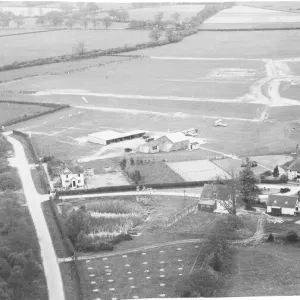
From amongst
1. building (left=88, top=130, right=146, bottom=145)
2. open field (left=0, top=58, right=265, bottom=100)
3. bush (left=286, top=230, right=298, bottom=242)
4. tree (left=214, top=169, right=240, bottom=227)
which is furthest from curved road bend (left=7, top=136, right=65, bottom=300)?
open field (left=0, top=58, right=265, bottom=100)

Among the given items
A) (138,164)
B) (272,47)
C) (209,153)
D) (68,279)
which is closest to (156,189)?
(138,164)

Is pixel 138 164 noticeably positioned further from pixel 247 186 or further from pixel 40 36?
pixel 40 36

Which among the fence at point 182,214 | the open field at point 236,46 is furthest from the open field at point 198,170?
the open field at point 236,46

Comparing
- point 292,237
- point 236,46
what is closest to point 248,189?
point 292,237

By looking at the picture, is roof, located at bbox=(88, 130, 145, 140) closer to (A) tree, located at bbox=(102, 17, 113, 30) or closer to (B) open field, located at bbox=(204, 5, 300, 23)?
(B) open field, located at bbox=(204, 5, 300, 23)

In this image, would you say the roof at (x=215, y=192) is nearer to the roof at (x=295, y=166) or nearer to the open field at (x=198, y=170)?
the open field at (x=198, y=170)

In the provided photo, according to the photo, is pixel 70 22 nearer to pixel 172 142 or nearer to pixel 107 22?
pixel 107 22

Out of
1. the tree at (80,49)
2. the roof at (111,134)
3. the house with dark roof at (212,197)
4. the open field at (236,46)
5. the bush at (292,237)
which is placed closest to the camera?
A: the bush at (292,237)
